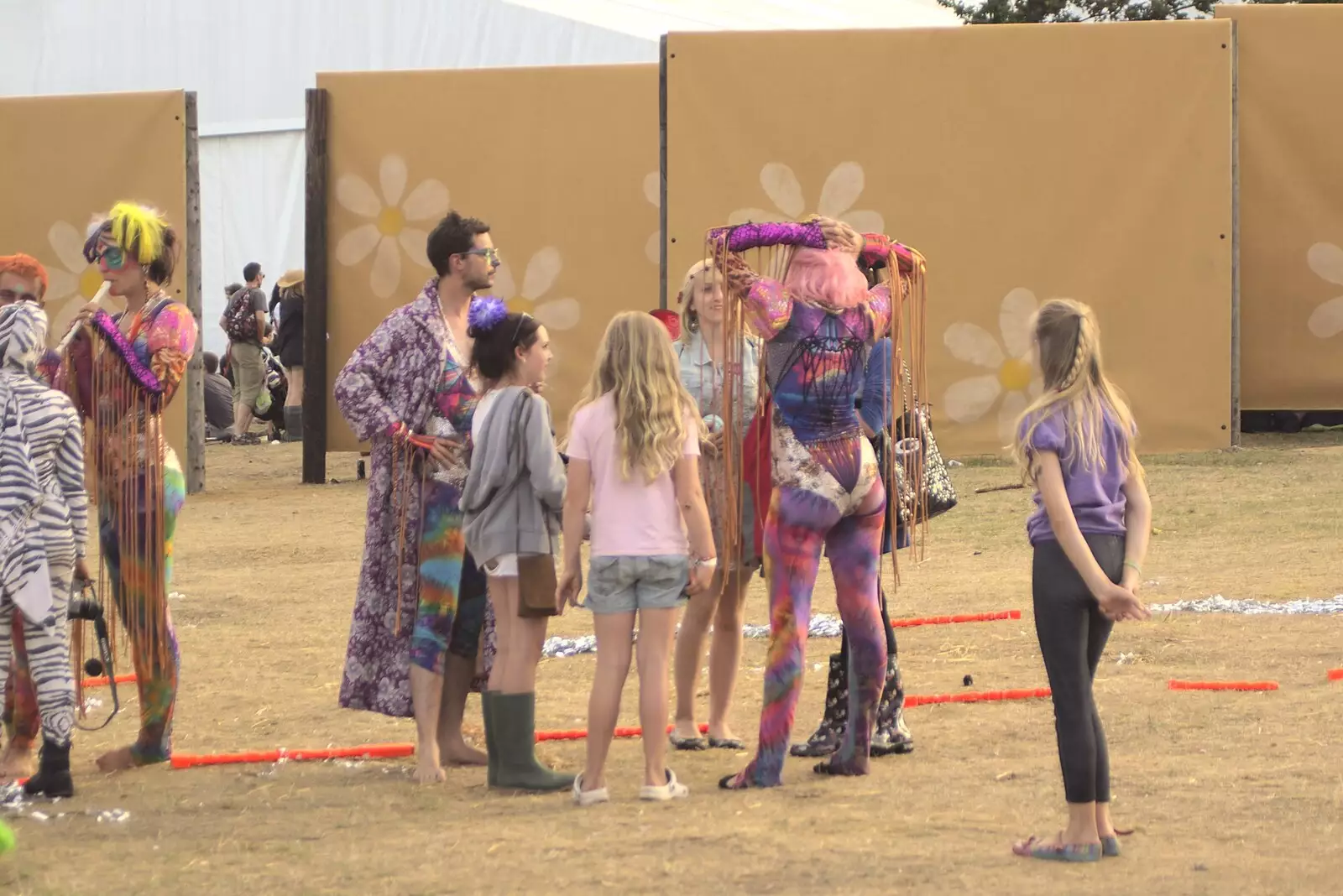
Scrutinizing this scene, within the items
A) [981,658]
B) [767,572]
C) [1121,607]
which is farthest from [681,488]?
[981,658]

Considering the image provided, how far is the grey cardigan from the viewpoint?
5383 mm

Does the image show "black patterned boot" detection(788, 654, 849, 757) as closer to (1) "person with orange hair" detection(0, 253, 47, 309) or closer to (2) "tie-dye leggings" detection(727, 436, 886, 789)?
(2) "tie-dye leggings" detection(727, 436, 886, 789)

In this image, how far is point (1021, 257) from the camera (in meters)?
13.6

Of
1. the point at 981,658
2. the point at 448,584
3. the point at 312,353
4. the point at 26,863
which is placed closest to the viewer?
the point at 26,863

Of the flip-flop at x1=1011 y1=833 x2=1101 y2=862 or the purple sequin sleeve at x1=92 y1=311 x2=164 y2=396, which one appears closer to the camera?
the flip-flop at x1=1011 y1=833 x2=1101 y2=862

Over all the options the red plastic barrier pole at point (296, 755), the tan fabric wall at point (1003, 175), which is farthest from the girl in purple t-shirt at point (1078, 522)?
the tan fabric wall at point (1003, 175)

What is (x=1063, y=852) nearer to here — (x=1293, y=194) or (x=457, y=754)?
(x=457, y=754)

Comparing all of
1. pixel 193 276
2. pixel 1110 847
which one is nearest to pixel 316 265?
pixel 193 276

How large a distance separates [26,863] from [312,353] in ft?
32.4

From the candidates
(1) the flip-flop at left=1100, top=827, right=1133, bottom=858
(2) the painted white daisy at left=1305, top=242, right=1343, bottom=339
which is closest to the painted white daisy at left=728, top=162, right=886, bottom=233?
(2) the painted white daisy at left=1305, top=242, right=1343, bottom=339

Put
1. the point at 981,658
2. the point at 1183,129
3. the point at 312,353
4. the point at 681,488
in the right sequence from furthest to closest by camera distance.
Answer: the point at 312,353 < the point at 1183,129 < the point at 981,658 < the point at 681,488

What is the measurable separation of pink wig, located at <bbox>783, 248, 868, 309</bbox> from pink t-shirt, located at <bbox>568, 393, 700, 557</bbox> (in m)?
0.55

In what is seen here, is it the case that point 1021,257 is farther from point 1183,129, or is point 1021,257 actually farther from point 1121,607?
point 1121,607

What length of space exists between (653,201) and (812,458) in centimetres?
934
